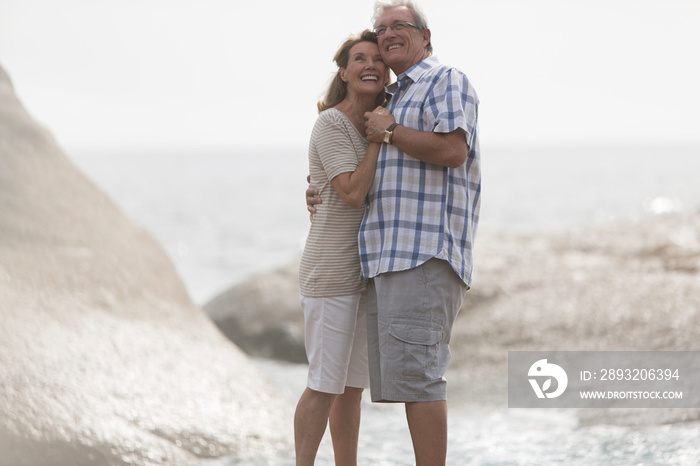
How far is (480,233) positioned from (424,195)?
19.1 feet

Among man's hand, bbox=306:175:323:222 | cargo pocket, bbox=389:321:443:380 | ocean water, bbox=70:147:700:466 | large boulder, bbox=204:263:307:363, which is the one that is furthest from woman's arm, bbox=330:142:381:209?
large boulder, bbox=204:263:307:363

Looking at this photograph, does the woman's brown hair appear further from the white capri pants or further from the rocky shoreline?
the rocky shoreline

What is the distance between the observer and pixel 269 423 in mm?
4113

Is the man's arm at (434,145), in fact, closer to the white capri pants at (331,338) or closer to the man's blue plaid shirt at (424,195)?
the man's blue plaid shirt at (424,195)

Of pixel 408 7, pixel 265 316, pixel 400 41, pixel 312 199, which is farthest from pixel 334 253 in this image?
pixel 265 316

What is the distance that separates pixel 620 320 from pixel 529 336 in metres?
0.68

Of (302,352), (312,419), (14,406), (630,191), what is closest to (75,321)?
(14,406)

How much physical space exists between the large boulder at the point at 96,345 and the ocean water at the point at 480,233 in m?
0.32

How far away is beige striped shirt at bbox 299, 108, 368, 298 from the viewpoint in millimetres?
2854

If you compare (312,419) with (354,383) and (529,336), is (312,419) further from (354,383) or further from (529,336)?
(529,336)

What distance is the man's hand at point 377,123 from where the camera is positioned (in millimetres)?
2736

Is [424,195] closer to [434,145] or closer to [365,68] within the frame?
[434,145]

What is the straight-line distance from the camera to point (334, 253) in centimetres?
287

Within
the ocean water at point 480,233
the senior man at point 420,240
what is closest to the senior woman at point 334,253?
the senior man at point 420,240
